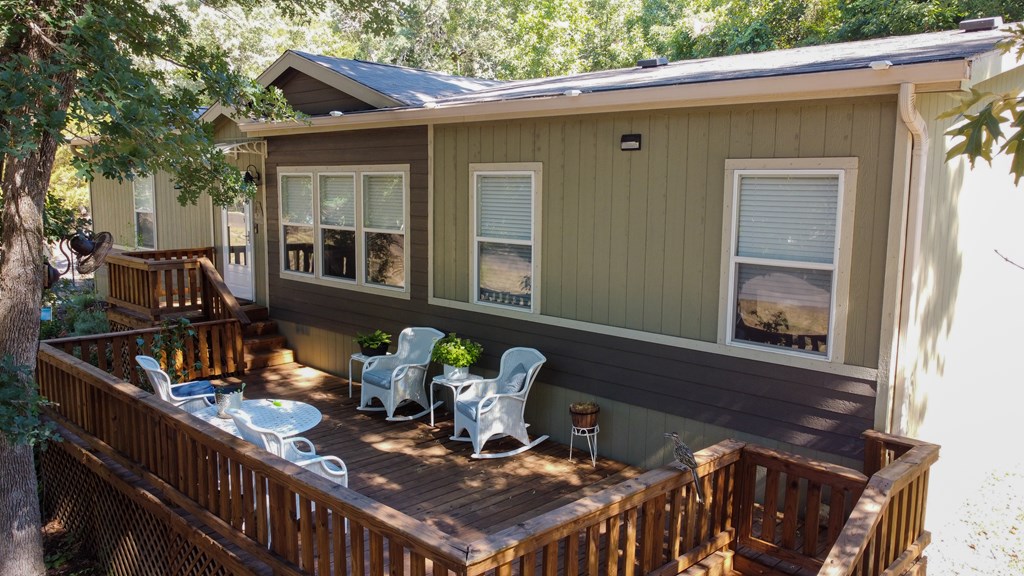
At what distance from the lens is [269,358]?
934 centimetres

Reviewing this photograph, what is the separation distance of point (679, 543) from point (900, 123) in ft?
9.03

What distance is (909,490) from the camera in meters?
4.07

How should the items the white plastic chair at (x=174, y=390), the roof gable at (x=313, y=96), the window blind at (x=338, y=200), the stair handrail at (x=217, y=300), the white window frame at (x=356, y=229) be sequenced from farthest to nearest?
the stair handrail at (x=217, y=300), the window blind at (x=338, y=200), the roof gable at (x=313, y=96), the white window frame at (x=356, y=229), the white plastic chair at (x=174, y=390)

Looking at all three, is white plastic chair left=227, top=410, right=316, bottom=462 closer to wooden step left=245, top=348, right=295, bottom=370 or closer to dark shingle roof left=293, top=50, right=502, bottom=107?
dark shingle roof left=293, top=50, right=502, bottom=107

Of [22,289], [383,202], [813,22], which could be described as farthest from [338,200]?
[813,22]

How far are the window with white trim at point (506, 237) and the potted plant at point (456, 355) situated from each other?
19.0 inches

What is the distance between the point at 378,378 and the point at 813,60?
4.65 m

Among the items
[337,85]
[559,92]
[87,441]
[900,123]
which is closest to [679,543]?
[900,123]

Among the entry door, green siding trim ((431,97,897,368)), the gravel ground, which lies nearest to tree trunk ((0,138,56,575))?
green siding trim ((431,97,897,368))

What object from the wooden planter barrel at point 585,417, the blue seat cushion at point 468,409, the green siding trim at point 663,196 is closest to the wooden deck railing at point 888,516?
the green siding trim at point 663,196

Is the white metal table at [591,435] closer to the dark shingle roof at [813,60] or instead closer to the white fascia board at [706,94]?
the white fascia board at [706,94]

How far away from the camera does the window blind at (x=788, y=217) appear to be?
4.86 m

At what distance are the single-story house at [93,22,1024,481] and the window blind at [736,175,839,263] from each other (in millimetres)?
A: 15

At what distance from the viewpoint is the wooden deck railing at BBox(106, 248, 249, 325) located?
900 centimetres
